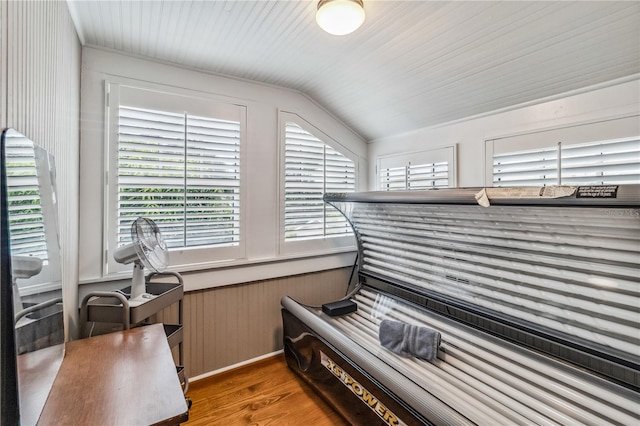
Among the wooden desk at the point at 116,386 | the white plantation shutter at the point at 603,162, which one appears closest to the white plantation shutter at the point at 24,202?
the wooden desk at the point at 116,386

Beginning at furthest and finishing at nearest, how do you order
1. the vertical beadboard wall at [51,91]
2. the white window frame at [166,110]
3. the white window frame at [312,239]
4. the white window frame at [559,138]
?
the white window frame at [312,239] < the white window frame at [166,110] < the white window frame at [559,138] < the vertical beadboard wall at [51,91]

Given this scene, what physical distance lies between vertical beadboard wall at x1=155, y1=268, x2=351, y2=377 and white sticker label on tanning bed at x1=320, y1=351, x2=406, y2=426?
0.87 metres

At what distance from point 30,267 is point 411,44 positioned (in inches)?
84.1

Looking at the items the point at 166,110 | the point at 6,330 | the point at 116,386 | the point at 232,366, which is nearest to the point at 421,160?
the point at 166,110

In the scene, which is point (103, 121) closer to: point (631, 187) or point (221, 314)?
point (221, 314)

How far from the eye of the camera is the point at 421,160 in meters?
2.71

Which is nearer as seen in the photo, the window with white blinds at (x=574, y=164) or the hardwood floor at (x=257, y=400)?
the window with white blinds at (x=574, y=164)

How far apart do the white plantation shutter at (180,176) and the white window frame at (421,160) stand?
1.50m

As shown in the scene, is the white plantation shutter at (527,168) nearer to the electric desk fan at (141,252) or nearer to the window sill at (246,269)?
the window sill at (246,269)

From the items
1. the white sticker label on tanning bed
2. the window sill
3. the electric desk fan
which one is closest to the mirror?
the electric desk fan

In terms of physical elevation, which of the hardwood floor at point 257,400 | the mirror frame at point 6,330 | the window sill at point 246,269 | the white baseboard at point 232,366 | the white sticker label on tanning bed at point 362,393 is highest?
the mirror frame at point 6,330

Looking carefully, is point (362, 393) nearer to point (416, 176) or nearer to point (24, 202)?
point (24, 202)

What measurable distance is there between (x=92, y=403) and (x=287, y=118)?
7.75 ft

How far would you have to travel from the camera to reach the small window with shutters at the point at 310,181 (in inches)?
108
